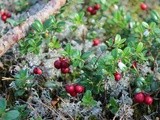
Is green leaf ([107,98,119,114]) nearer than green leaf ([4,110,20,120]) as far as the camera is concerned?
No

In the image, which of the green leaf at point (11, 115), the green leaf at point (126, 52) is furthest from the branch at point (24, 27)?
the green leaf at point (126, 52)

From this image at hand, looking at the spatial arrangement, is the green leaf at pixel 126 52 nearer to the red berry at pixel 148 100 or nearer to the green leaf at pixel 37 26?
the red berry at pixel 148 100

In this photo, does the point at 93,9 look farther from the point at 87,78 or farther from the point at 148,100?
the point at 148,100

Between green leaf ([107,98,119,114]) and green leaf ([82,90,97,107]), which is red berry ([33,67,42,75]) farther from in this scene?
green leaf ([107,98,119,114])

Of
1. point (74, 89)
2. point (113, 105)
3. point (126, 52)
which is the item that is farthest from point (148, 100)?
point (74, 89)

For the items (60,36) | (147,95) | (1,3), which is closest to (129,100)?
(147,95)

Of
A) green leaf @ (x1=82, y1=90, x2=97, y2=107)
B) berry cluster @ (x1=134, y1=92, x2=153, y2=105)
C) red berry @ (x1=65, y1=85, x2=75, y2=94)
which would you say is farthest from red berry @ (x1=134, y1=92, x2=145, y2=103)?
red berry @ (x1=65, y1=85, x2=75, y2=94)
